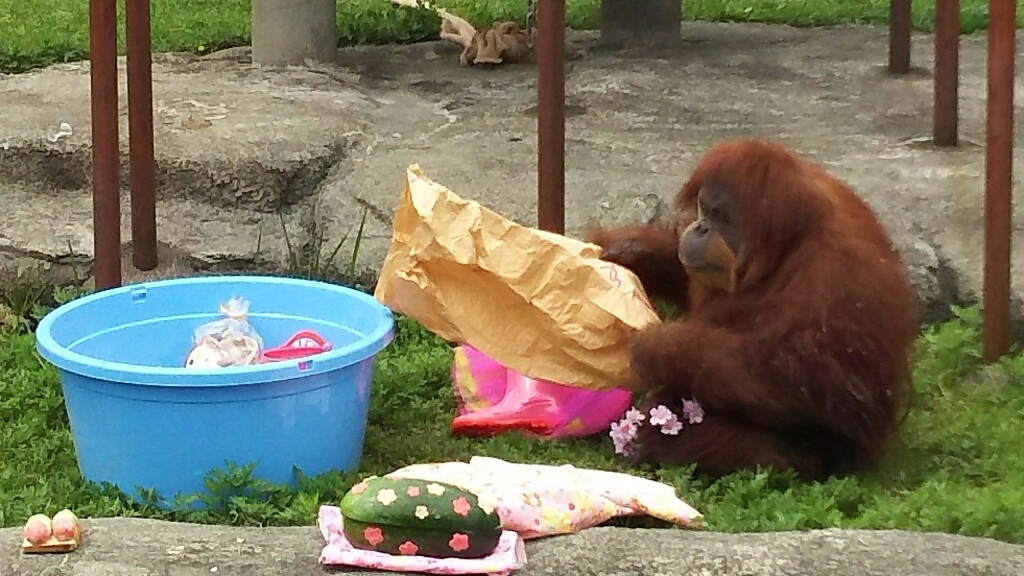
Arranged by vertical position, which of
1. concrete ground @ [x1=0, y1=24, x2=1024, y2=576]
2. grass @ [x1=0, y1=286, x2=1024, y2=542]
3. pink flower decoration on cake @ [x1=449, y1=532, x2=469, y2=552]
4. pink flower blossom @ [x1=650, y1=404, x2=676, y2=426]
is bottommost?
grass @ [x1=0, y1=286, x2=1024, y2=542]

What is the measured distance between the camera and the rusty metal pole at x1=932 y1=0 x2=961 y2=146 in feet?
10.6

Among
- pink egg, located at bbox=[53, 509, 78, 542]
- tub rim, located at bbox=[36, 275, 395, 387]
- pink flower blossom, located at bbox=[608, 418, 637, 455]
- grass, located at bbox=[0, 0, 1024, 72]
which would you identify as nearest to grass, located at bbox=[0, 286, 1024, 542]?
pink flower blossom, located at bbox=[608, 418, 637, 455]

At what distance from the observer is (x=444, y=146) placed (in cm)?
345

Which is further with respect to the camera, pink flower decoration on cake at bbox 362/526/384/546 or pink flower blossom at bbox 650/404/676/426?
pink flower blossom at bbox 650/404/676/426

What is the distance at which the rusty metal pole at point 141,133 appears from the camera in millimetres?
2820

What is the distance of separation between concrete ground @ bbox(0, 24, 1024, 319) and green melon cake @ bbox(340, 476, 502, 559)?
4.59ft

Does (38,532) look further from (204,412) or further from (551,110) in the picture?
(551,110)

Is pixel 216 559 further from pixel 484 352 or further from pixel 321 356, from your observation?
pixel 484 352

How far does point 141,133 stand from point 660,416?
126cm

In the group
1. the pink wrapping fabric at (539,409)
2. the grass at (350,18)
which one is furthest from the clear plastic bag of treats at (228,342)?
the grass at (350,18)

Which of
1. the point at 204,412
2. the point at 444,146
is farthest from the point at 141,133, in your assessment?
the point at 204,412

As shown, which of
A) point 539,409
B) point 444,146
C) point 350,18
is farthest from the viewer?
point 350,18

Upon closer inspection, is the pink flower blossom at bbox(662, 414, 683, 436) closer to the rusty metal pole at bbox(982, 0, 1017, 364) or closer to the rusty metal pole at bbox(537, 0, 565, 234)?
the rusty metal pole at bbox(537, 0, 565, 234)

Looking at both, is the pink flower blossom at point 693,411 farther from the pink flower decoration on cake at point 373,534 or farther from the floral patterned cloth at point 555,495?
the pink flower decoration on cake at point 373,534
